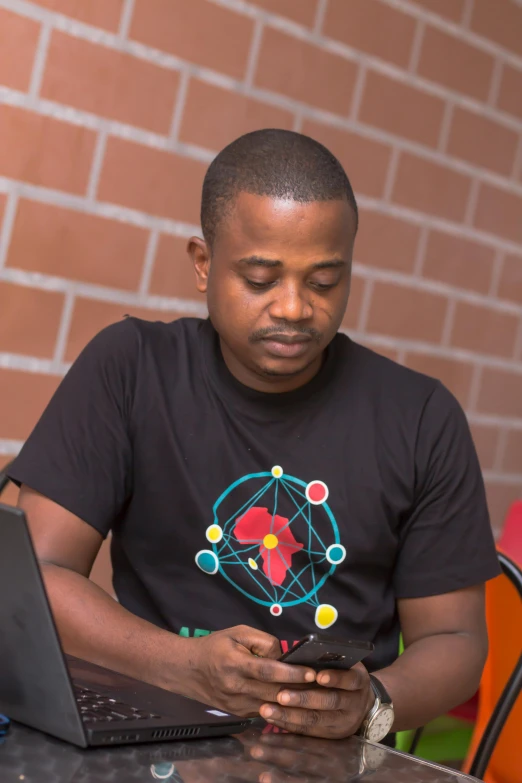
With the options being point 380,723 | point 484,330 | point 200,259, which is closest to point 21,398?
point 200,259

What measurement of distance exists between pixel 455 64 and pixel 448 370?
2.60 ft

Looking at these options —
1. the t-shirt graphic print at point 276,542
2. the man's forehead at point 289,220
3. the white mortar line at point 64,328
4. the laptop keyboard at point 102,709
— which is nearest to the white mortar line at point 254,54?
the white mortar line at point 64,328

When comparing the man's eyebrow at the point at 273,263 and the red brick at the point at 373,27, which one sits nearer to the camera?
the man's eyebrow at the point at 273,263

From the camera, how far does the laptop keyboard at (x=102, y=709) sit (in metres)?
0.88

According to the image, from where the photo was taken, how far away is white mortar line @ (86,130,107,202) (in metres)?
1.92

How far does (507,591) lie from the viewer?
5.53 feet

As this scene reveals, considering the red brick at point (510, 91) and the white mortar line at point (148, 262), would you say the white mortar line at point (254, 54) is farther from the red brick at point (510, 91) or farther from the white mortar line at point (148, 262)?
the red brick at point (510, 91)

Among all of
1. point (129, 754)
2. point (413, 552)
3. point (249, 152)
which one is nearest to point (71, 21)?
point (249, 152)

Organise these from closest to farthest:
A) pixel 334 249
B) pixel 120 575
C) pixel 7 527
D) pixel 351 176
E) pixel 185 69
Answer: pixel 7 527
pixel 334 249
pixel 120 575
pixel 185 69
pixel 351 176

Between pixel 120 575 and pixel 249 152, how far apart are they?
644mm

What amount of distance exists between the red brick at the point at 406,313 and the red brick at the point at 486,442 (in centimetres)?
31

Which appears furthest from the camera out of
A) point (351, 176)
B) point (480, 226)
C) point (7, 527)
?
point (480, 226)

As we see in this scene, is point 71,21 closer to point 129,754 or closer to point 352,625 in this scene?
point 352,625

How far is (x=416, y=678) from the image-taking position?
4.32ft
